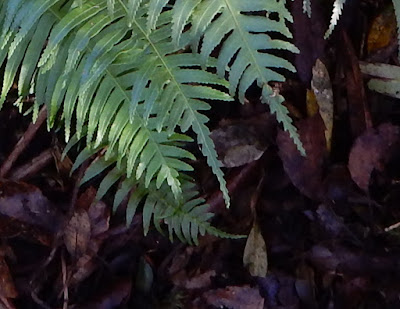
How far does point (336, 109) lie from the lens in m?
2.51

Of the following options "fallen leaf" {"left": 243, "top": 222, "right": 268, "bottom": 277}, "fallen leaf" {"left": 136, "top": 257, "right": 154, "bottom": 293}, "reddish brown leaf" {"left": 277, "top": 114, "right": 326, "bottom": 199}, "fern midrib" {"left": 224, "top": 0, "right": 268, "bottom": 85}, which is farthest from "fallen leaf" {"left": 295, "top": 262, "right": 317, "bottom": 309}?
"fern midrib" {"left": 224, "top": 0, "right": 268, "bottom": 85}

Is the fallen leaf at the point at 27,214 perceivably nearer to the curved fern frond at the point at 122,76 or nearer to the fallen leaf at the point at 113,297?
the fallen leaf at the point at 113,297

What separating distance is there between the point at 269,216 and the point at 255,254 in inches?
6.1

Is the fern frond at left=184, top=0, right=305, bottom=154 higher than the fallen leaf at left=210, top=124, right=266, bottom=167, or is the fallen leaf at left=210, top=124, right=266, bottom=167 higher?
the fern frond at left=184, top=0, right=305, bottom=154

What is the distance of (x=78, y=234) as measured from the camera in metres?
2.52

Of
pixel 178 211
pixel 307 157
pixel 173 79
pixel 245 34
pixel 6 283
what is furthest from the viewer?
pixel 6 283

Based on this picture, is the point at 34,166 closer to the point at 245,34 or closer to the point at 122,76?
the point at 122,76

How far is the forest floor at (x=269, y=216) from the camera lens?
2406 millimetres

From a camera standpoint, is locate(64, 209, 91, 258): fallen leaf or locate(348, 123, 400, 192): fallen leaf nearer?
locate(348, 123, 400, 192): fallen leaf

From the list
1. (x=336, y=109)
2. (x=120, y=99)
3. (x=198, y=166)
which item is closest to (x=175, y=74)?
(x=120, y=99)

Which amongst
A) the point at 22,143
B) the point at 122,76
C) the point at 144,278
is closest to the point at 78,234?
the point at 144,278

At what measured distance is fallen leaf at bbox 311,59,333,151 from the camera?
8.07 ft

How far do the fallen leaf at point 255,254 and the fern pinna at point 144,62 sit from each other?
27 cm

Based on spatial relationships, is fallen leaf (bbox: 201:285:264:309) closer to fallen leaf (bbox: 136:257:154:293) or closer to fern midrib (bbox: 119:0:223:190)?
fallen leaf (bbox: 136:257:154:293)
